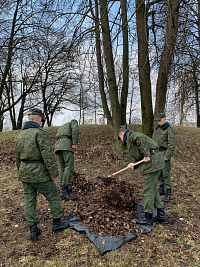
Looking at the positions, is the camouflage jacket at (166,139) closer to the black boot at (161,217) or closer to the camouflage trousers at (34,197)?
the black boot at (161,217)

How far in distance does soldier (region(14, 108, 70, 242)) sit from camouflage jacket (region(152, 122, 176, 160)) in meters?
2.54

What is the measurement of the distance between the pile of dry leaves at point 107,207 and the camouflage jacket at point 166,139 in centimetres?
117

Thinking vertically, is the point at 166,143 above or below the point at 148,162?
above

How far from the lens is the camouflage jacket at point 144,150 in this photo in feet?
10.8

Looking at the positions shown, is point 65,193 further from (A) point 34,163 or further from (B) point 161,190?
(B) point 161,190

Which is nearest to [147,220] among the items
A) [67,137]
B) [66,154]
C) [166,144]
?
[166,144]

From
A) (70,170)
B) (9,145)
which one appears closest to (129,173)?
(70,170)

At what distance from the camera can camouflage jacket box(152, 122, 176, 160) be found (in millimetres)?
4355

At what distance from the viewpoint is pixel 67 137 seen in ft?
15.0

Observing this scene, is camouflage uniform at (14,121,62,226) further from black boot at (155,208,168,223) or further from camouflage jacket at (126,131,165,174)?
black boot at (155,208,168,223)

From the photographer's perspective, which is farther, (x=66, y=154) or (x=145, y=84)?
(x=145, y=84)

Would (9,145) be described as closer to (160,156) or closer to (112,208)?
(112,208)

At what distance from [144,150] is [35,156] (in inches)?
67.3

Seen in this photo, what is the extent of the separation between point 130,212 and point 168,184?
4.24 ft
